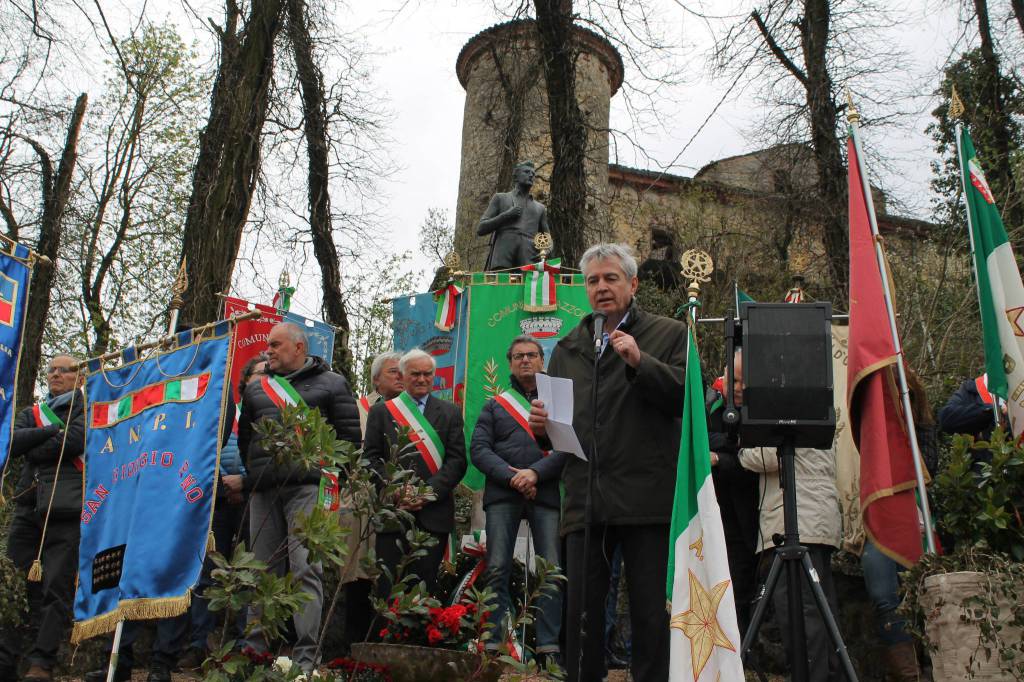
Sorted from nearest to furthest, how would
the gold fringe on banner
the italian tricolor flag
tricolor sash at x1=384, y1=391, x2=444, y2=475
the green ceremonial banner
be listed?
the gold fringe on banner, the italian tricolor flag, tricolor sash at x1=384, y1=391, x2=444, y2=475, the green ceremonial banner

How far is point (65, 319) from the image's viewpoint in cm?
1930

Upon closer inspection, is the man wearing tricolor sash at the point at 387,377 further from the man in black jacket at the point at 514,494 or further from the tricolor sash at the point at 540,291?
the tricolor sash at the point at 540,291

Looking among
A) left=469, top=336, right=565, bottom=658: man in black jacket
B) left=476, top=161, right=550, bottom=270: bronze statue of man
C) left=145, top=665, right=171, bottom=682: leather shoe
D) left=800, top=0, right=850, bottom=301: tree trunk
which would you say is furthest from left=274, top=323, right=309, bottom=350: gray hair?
left=800, top=0, right=850, bottom=301: tree trunk

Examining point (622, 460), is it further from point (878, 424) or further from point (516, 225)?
point (516, 225)

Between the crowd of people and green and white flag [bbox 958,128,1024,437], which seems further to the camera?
green and white flag [bbox 958,128,1024,437]

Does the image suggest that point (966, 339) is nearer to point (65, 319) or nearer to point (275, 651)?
point (275, 651)

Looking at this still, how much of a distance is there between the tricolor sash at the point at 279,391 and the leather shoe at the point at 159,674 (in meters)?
1.51

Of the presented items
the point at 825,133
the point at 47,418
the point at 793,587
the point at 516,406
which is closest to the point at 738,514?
the point at 516,406

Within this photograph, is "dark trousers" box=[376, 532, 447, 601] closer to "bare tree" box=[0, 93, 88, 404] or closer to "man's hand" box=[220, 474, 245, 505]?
"man's hand" box=[220, 474, 245, 505]

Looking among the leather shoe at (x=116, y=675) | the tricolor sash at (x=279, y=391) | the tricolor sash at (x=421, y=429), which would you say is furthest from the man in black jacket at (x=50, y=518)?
the tricolor sash at (x=421, y=429)

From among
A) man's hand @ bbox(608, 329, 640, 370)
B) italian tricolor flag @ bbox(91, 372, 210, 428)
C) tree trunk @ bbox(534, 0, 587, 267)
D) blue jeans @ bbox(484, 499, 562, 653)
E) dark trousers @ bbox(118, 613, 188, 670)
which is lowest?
dark trousers @ bbox(118, 613, 188, 670)

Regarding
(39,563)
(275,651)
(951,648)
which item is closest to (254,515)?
(275,651)

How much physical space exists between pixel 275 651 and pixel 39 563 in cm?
134

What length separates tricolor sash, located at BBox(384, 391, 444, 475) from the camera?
626 cm
